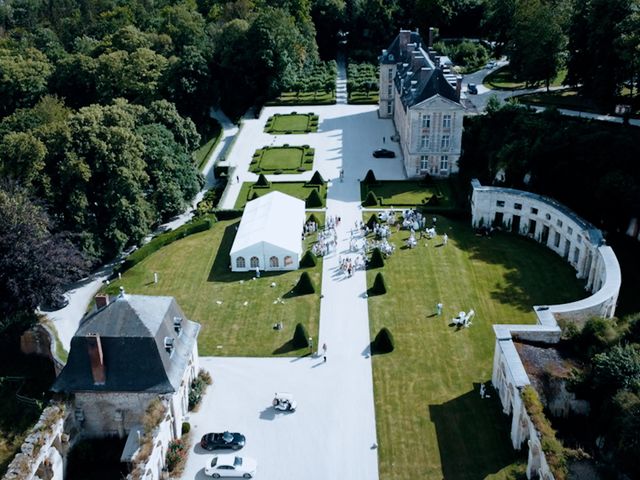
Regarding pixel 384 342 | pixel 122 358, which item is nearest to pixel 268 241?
pixel 384 342

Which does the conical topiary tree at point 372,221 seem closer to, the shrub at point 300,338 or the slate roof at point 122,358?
the shrub at point 300,338

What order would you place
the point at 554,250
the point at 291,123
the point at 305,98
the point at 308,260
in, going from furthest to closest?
the point at 305,98 → the point at 291,123 → the point at 554,250 → the point at 308,260

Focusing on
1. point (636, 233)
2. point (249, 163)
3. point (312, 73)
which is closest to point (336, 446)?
point (636, 233)

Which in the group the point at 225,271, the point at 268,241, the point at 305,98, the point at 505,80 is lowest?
the point at 225,271

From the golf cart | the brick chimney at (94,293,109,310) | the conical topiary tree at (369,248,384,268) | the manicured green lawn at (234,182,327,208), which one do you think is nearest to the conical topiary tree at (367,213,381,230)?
the conical topiary tree at (369,248,384,268)

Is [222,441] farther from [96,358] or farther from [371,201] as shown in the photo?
[371,201]

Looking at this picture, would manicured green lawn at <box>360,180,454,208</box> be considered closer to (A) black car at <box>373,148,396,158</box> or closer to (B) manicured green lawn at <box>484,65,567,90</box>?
(A) black car at <box>373,148,396,158</box>
